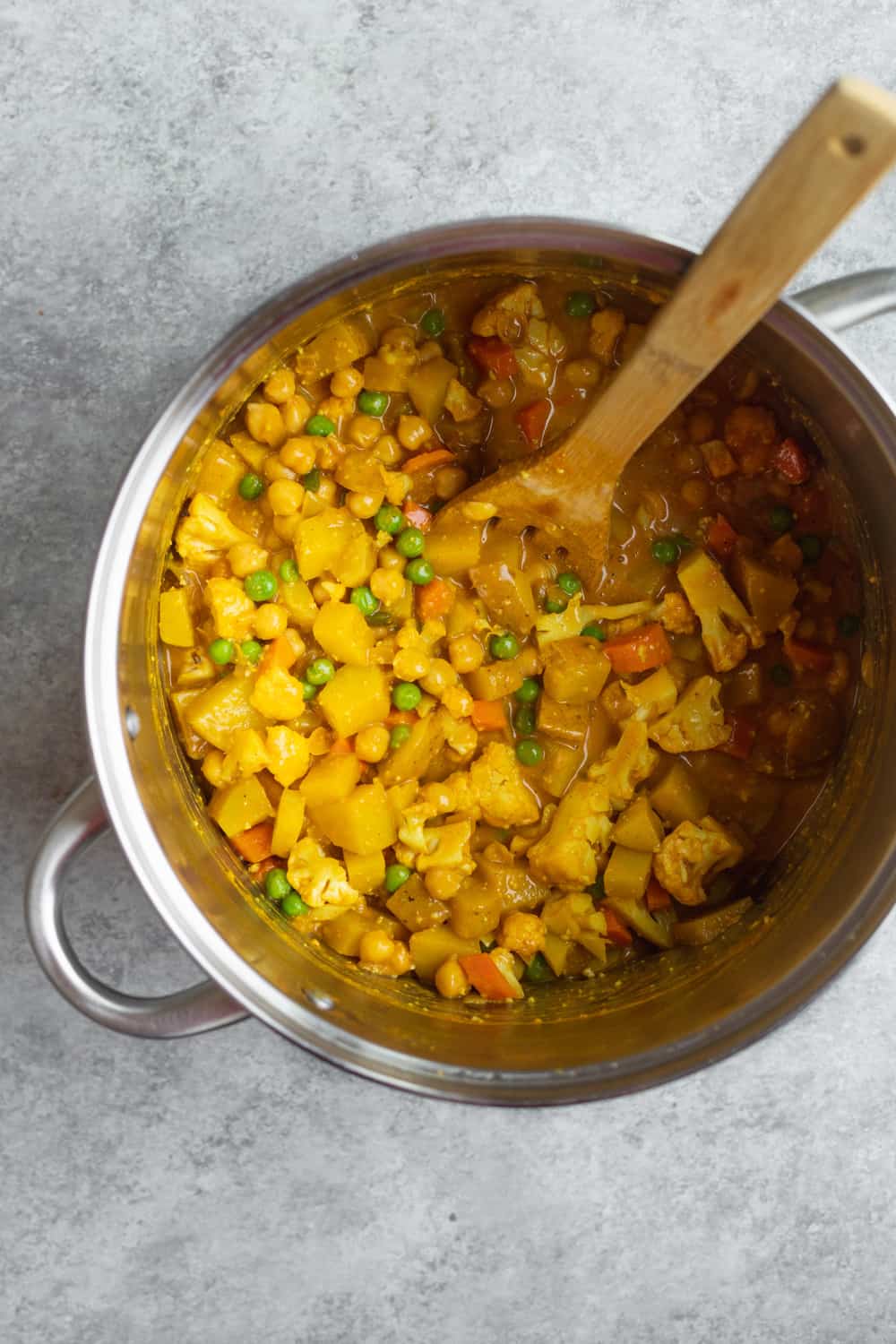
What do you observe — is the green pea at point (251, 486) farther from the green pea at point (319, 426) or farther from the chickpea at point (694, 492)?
the chickpea at point (694, 492)

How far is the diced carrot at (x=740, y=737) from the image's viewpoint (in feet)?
9.84

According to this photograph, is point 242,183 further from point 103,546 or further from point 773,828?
point 773,828

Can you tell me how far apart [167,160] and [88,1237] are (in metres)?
2.85

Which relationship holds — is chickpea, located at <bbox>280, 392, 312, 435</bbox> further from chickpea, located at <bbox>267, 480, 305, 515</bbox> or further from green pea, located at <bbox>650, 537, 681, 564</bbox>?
green pea, located at <bbox>650, 537, 681, 564</bbox>

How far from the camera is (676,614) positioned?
9.55 ft

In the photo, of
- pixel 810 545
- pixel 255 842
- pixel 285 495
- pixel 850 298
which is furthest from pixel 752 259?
pixel 255 842

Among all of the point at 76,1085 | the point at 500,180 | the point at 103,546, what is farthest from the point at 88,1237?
the point at 500,180

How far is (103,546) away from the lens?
2.35 meters

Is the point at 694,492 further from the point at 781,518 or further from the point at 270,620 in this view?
the point at 270,620

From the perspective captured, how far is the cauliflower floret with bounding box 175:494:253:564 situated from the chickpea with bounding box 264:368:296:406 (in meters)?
0.29

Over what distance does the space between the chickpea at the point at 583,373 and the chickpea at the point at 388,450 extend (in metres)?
0.46

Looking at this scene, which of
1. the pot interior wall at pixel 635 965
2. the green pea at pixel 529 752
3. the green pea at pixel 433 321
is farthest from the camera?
the green pea at pixel 529 752

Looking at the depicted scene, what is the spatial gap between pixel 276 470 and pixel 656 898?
145 cm

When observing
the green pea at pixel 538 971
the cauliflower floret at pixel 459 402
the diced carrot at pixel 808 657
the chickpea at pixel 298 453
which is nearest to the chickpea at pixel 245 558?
the chickpea at pixel 298 453
